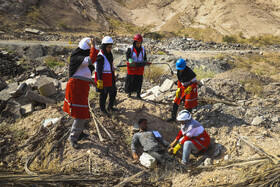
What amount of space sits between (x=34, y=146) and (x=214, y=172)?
3360mm

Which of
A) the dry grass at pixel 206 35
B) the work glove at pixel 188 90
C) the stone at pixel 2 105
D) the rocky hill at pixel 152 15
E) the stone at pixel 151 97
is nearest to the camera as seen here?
the work glove at pixel 188 90

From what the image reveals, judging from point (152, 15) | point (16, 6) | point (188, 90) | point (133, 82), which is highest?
point (152, 15)

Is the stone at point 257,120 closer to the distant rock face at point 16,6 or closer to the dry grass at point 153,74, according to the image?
the dry grass at point 153,74

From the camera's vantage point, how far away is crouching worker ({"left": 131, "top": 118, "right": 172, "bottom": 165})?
12.4ft

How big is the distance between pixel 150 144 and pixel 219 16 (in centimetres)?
3230

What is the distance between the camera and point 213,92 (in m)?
6.09

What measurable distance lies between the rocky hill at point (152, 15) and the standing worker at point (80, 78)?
65.8 feet

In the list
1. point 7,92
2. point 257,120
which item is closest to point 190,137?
point 257,120

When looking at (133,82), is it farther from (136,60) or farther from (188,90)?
(188,90)

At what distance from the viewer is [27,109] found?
16.2ft

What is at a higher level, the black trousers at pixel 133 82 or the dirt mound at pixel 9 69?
the black trousers at pixel 133 82

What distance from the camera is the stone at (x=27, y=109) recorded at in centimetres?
487

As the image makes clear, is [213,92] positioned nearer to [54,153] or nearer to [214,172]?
[214,172]

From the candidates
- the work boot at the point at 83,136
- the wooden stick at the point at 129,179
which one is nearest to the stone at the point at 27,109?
the work boot at the point at 83,136
